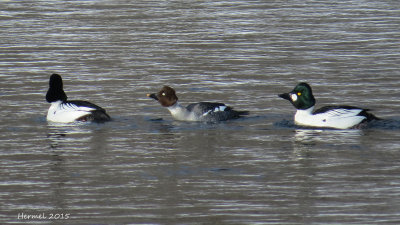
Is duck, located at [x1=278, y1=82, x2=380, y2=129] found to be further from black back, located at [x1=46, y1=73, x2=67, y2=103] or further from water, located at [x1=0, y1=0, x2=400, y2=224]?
black back, located at [x1=46, y1=73, x2=67, y2=103]

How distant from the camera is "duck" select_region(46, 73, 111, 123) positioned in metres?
18.8

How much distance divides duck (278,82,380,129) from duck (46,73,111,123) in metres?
3.44

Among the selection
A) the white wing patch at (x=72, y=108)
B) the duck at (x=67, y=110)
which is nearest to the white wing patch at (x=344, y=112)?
the duck at (x=67, y=110)

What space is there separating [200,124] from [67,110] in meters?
2.45

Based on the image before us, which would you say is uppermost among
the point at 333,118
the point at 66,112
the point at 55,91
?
the point at 55,91

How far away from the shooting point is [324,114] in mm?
18516

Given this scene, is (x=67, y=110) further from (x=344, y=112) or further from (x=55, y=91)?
(x=344, y=112)

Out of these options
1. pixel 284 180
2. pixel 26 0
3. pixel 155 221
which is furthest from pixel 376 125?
pixel 26 0

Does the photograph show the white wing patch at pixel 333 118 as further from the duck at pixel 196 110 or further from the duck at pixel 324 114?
A: the duck at pixel 196 110

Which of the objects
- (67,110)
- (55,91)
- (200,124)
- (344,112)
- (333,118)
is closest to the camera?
(344,112)

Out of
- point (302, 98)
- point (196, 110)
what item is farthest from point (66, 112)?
point (302, 98)

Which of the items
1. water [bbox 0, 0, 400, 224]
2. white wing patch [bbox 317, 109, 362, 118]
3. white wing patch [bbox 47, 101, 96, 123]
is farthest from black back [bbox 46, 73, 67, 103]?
white wing patch [bbox 317, 109, 362, 118]

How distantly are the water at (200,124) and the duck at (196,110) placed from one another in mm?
173

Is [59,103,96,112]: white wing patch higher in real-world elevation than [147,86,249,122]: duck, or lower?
higher
